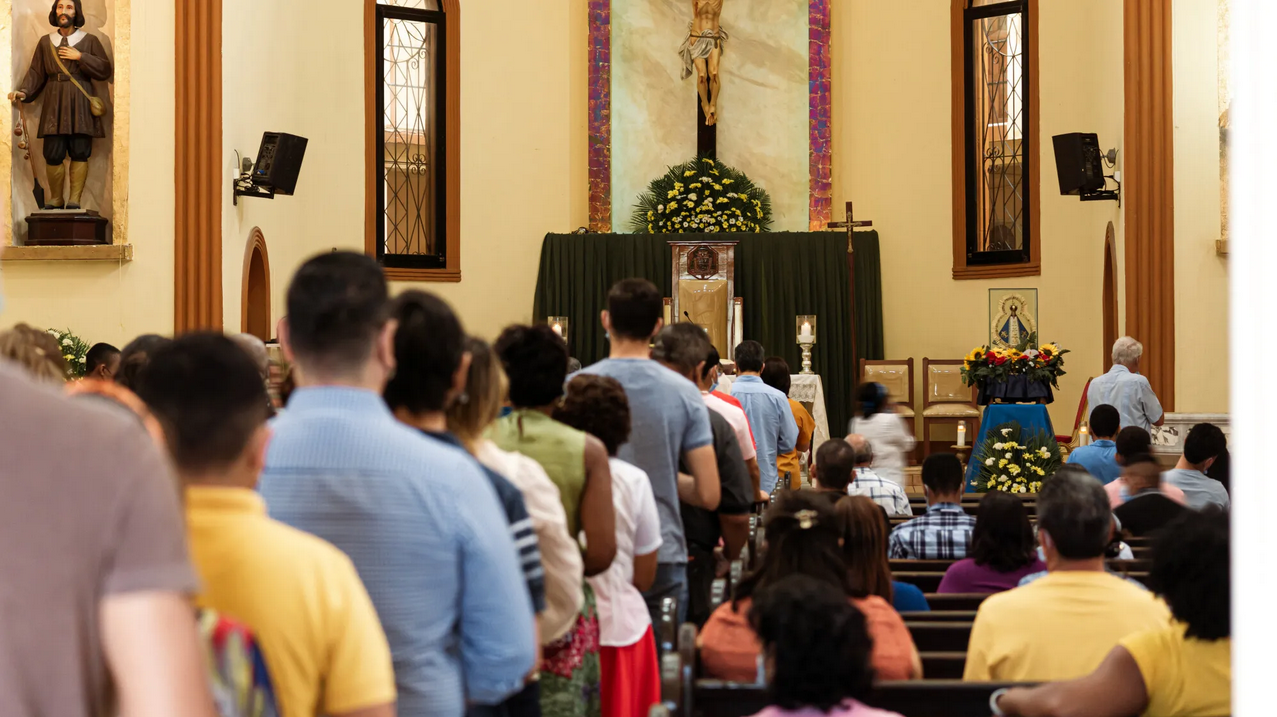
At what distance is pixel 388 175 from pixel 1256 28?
12970 millimetres

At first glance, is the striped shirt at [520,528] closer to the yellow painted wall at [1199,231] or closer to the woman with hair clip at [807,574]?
the woman with hair clip at [807,574]

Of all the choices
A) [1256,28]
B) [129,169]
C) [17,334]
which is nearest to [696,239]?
[129,169]

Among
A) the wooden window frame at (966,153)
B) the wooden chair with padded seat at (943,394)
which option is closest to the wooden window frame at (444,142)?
the wooden chair with padded seat at (943,394)

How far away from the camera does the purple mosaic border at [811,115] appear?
1442cm

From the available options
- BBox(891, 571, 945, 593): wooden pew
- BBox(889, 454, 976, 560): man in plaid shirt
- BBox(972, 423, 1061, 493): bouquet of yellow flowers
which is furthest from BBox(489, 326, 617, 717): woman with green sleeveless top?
BBox(972, 423, 1061, 493): bouquet of yellow flowers

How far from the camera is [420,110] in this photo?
543 inches

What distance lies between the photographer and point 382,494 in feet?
6.42

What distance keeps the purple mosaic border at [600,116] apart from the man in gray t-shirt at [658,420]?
1053cm

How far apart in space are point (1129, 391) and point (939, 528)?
13.4 feet

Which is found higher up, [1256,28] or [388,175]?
[388,175]

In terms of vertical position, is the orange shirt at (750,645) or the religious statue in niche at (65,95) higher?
the religious statue in niche at (65,95)

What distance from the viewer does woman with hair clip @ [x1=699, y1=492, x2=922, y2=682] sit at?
3014 mm

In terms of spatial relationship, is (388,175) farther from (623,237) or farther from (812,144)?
(812,144)

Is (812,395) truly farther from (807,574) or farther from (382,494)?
(382,494)
